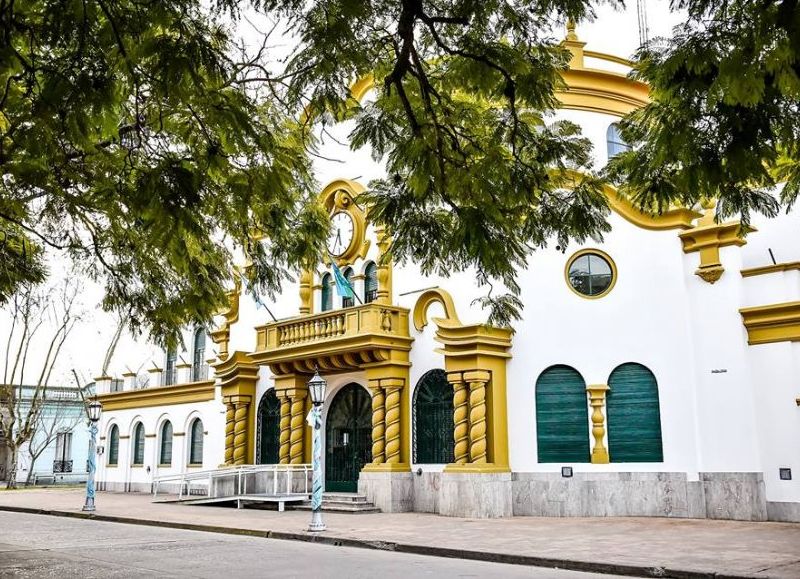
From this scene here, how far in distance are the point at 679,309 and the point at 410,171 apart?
12.3 m

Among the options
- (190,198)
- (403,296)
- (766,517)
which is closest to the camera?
(190,198)

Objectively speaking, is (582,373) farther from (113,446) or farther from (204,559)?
(113,446)

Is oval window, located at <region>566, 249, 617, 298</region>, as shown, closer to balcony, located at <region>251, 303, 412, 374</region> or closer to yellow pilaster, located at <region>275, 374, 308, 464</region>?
balcony, located at <region>251, 303, 412, 374</region>

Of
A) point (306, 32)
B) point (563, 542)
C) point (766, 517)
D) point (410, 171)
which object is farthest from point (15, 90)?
point (766, 517)

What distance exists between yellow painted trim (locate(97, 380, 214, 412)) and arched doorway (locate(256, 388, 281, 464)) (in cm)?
369

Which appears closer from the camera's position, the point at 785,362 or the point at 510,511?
the point at 785,362

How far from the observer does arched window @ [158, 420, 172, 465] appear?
31.8m

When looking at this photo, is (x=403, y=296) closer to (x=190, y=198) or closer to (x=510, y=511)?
(x=510, y=511)

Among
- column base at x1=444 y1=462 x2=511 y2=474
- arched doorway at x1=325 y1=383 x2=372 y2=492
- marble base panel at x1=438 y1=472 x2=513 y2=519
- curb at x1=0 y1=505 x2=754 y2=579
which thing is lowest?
curb at x1=0 y1=505 x2=754 y2=579

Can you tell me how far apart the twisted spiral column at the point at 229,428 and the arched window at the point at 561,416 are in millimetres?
11143

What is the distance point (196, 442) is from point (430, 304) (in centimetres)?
1286

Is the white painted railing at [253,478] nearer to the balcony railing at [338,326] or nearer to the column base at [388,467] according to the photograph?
the column base at [388,467]

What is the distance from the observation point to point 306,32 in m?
8.28

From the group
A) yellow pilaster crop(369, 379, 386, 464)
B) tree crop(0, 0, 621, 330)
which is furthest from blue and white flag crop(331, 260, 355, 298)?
tree crop(0, 0, 621, 330)
